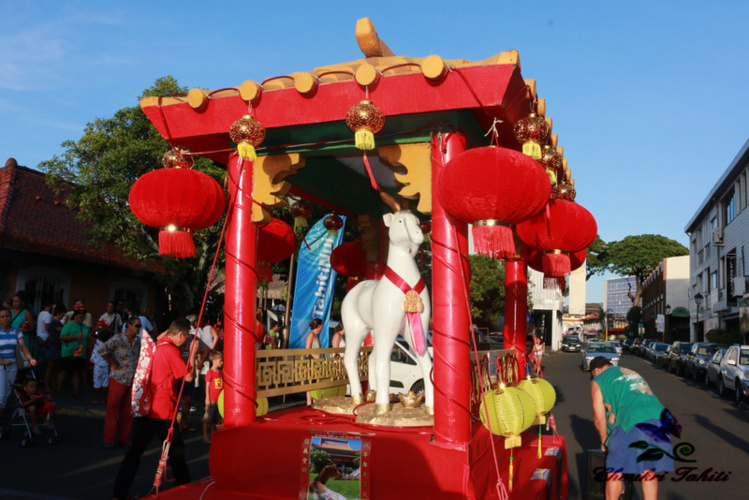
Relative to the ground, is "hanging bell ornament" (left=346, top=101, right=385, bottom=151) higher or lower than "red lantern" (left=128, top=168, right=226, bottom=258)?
higher

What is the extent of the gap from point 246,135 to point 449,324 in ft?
7.08

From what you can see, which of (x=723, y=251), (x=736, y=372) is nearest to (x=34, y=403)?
(x=736, y=372)

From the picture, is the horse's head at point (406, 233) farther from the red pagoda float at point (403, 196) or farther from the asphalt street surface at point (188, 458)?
the asphalt street surface at point (188, 458)

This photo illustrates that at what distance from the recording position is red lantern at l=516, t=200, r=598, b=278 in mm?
5309

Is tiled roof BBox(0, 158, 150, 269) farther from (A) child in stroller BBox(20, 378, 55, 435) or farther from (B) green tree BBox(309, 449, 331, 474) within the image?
(B) green tree BBox(309, 449, 331, 474)

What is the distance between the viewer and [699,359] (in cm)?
2233

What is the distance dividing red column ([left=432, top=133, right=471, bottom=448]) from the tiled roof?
1369 cm

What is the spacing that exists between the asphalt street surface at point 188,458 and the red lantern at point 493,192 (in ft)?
11.0

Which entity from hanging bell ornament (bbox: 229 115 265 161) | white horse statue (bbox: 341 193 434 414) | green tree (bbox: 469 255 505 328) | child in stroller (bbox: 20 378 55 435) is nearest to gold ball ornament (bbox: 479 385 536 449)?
white horse statue (bbox: 341 193 434 414)

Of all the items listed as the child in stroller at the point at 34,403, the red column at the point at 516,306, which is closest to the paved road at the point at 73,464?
the child in stroller at the point at 34,403

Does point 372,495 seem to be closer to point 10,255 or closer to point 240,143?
point 240,143

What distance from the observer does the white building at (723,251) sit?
29.6 m

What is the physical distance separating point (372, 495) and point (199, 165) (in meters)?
12.1

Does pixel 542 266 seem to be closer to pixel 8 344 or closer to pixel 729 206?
pixel 8 344
